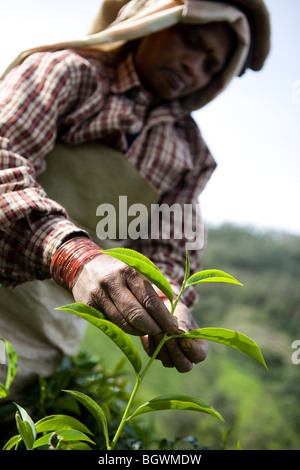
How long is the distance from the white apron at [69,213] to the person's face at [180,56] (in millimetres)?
231

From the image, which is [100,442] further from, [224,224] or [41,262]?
[224,224]

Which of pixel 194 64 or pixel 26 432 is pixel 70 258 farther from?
pixel 194 64

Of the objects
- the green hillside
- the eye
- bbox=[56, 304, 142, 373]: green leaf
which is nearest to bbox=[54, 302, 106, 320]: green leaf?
bbox=[56, 304, 142, 373]: green leaf

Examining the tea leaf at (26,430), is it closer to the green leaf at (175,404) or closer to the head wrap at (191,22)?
the green leaf at (175,404)

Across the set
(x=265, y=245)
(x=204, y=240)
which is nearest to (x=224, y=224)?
(x=265, y=245)

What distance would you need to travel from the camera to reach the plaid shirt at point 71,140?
643 millimetres

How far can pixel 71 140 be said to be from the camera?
3.08ft

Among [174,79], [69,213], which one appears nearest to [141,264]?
[69,213]

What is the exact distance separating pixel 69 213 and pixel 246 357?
591 inches

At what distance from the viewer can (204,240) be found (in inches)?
47.7

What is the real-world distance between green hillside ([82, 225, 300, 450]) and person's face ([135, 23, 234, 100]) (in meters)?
4.93

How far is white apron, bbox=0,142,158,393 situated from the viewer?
95 centimetres

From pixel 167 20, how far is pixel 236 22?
208mm

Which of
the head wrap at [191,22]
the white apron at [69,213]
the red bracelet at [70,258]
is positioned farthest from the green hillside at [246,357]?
the red bracelet at [70,258]
